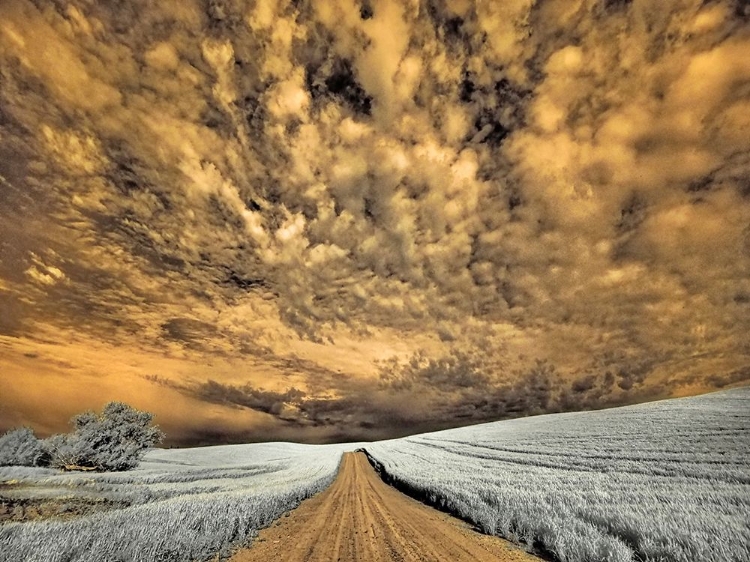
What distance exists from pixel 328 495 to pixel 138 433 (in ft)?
95.8

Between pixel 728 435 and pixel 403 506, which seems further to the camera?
pixel 728 435

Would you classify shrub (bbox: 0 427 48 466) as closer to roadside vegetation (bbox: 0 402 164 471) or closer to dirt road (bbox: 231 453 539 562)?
roadside vegetation (bbox: 0 402 164 471)

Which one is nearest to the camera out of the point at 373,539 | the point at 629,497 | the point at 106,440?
the point at 373,539

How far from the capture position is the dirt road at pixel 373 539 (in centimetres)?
938

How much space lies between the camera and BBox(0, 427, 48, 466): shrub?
3750cm

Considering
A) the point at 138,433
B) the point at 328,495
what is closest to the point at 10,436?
the point at 138,433

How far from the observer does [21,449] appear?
38.4m

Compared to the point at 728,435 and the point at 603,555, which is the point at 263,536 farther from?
the point at 728,435

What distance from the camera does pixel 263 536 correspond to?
452 inches

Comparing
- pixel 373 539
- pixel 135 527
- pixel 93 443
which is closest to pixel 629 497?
pixel 373 539

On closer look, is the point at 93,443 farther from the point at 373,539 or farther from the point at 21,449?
the point at 373,539

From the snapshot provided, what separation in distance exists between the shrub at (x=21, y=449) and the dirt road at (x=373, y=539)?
136 feet

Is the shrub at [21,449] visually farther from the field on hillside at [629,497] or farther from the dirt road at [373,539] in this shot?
the dirt road at [373,539]

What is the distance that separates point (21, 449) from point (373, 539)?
4832cm
